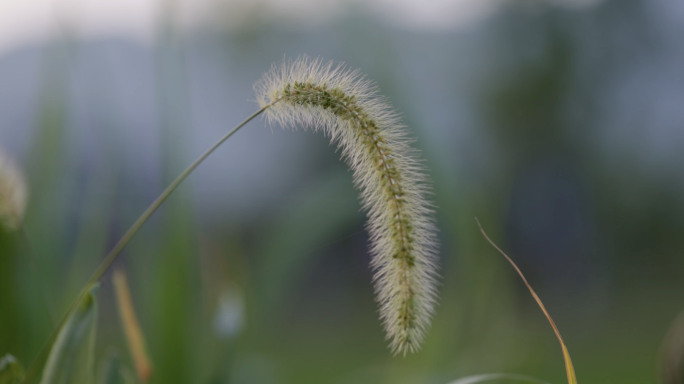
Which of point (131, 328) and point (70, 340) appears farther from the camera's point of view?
point (131, 328)

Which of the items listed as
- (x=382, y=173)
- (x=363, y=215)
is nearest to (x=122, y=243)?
(x=382, y=173)

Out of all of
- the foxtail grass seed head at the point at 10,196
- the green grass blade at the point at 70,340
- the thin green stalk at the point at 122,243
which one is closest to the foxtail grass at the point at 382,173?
the thin green stalk at the point at 122,243

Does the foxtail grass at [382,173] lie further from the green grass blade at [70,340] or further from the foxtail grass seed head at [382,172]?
the green grass blade at [70,340]

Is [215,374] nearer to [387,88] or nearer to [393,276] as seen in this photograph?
[393,276]

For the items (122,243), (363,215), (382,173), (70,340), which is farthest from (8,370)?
(363,215)

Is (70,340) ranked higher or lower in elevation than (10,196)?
lower

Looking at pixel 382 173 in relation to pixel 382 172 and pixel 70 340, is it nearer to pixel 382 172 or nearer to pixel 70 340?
pixel 382 172

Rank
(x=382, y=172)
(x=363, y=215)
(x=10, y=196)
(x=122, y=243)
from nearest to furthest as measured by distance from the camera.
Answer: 1. (x=122, y=243)
2. (x=382, y=172)
3. (x=10, y=196)
4. (x=363, y=215)

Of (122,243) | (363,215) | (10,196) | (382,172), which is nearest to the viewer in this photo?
(122,243)
